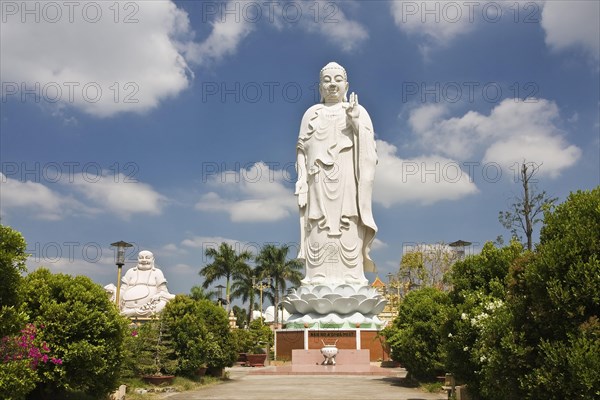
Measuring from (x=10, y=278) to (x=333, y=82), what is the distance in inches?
872

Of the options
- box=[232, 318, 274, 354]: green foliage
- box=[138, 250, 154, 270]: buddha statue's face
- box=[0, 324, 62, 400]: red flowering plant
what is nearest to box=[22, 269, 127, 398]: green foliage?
box=[0, 324, 62, 400]: red flowering plant

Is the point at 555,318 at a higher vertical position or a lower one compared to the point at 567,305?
lower

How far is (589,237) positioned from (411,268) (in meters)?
29.8

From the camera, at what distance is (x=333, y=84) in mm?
26578

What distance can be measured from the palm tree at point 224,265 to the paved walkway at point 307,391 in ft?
77.1

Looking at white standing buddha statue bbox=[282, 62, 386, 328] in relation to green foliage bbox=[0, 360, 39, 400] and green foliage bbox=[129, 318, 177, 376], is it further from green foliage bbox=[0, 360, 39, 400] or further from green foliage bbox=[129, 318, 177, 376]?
green foliage bbox=[0, 360, 39, 400]

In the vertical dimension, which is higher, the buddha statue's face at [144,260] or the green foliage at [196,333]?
the buddha statue's face at [144,260]

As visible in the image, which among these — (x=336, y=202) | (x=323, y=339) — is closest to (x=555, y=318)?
(x=323, y=339)

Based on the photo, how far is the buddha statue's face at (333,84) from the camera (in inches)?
1049

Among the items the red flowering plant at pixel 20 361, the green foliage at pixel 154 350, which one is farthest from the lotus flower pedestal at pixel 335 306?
the red flowering plant at pixel 20 361

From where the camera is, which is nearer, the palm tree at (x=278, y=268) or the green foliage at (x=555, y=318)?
the green foliage at (x=555, y=318)

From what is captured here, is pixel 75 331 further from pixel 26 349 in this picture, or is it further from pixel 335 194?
pixel 335 194

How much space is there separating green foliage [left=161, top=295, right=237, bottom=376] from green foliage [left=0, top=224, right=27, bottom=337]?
8.05m

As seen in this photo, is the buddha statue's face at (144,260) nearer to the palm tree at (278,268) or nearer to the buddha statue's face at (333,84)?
the palm tree at (278,268)
